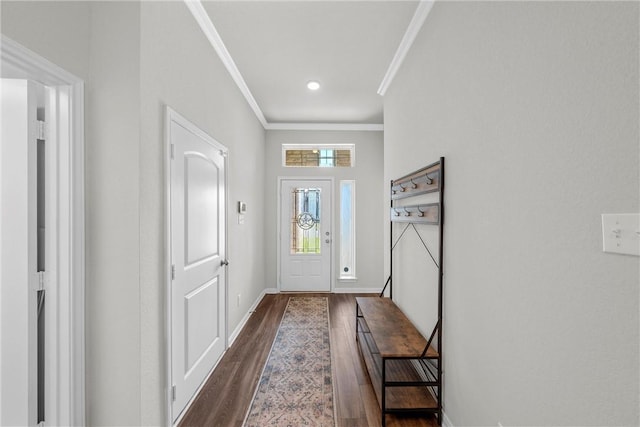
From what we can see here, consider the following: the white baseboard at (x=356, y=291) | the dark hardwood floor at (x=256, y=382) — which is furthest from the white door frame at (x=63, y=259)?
the white baseboard at (x=356, y=291)

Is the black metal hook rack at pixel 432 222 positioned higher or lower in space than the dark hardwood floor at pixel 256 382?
higher

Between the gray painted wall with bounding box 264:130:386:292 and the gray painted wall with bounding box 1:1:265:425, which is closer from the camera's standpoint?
the gray painted wall with bounding box 1:1:265:425

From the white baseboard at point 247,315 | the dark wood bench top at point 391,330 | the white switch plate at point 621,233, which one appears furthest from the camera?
the white baseboard at point 247,315

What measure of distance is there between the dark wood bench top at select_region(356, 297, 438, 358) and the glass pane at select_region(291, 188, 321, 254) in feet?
6.71

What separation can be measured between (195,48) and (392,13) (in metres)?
1.48

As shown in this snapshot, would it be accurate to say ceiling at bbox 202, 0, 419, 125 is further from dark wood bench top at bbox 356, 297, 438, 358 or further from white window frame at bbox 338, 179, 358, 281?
dark wood bench top at bbox 356, 297, 438, 358

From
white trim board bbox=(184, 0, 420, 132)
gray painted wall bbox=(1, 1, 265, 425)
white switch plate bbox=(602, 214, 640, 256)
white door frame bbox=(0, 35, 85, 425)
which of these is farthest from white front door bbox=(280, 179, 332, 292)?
white switch plate bbox=(602, 214, 640, 256)

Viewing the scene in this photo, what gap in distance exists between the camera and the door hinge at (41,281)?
1.40m

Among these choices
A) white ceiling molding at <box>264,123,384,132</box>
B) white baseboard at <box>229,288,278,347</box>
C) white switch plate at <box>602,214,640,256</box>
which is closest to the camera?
white switch plate at <box>602,214,640,256</box>

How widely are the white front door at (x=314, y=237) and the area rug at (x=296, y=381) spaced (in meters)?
1.33

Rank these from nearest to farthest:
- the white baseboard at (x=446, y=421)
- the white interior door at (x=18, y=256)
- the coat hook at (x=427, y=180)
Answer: the white interior door at (x=18, y=256), the white baseboard at (x=446, y=421), the coat hook at (x=427, y=180)

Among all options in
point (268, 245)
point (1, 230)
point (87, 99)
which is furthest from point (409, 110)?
A: point (268, 245)

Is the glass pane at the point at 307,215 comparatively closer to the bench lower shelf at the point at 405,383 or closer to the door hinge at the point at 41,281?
the bench lower shelf at the point at 405,383

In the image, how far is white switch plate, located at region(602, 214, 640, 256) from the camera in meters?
0.73
